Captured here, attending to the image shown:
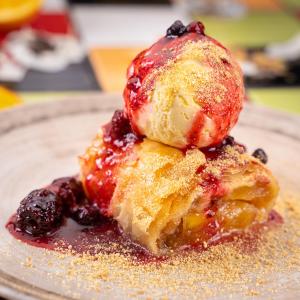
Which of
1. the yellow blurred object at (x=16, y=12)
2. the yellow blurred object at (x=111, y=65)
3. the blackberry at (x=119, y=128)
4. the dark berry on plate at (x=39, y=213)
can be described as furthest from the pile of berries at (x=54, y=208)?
the yellow blurred object at (x=16, y=12)

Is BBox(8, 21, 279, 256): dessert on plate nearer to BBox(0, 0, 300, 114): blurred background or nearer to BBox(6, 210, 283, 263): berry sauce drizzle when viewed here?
BBox(6, 210, 283, 263): berry sauce drizzle

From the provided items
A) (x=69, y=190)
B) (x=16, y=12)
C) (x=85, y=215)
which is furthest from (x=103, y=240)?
(x=16, y=12)

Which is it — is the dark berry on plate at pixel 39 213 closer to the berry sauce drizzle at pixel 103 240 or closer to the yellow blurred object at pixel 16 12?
the berry sauce drizzle at pixel 103 240

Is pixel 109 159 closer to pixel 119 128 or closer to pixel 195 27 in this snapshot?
pixel 119 128

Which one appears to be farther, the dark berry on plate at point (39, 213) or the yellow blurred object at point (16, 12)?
the yellow blurred object at point (16, 12)

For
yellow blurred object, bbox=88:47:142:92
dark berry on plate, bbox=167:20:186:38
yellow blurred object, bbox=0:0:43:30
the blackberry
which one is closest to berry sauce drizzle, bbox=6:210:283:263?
the blackberry

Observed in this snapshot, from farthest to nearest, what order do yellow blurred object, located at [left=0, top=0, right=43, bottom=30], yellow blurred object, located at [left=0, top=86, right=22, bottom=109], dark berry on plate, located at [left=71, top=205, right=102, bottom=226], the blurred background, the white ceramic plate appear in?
1. yellow blurred object, located at [left=0, top=0, right=43, bottom=30]
2. the blurred background
3. yellow blurred object, located at [left=0, top=86, right=22, bottom=109]
4. the white ceramic plate
5. dark berry on plate, located at [left=71, top=205, right=102, bottom=226]
